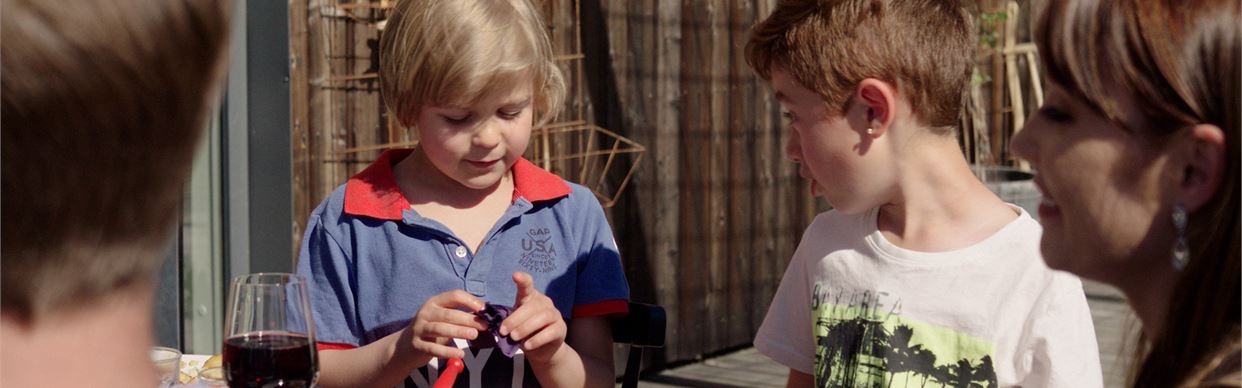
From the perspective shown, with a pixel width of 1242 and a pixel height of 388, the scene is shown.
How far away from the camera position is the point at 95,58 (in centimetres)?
71

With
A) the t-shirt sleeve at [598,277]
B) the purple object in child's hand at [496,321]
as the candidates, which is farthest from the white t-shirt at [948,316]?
the purple object in child's hand at [496,321]

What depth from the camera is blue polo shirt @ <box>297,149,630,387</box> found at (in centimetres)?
224

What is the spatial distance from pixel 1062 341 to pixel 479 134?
1.00 metres

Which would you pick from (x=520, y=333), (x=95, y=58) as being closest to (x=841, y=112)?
(x=520, y=333)

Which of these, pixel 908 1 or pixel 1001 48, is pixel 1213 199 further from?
pixel 1001 48

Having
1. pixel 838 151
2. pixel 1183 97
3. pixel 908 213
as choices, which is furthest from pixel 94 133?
pixel 908 213

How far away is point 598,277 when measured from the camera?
2350 mm

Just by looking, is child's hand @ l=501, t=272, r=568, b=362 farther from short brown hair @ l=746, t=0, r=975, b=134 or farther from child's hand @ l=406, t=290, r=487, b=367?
short brown hair @ l=746, t=0, r=975, b=134

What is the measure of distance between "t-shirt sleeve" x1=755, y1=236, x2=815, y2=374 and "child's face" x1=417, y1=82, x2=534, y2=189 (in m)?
0.54

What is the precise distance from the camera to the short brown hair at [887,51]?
1980 mm

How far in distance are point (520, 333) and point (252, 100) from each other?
229cm

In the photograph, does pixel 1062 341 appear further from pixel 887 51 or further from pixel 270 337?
pixel 270 337

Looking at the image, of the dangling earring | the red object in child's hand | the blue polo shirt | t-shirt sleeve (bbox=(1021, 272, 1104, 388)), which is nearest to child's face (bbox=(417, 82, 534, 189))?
the blue polo shirt

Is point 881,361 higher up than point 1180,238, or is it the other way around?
point 1180,238
